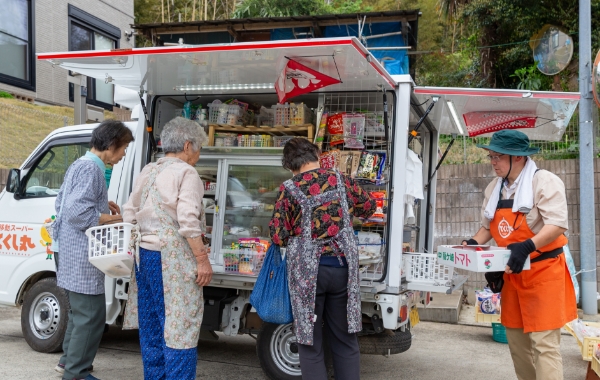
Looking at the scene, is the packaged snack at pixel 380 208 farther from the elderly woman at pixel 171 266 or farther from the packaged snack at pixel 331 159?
the elderly woman at pixel 171 266

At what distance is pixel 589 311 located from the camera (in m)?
8.02

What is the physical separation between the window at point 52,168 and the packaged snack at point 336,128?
2265mm

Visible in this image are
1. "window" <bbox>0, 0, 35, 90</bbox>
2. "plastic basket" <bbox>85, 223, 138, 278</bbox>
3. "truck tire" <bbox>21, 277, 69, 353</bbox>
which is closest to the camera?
"plastic basket" <bbox>85, 223, 138, 278</bbox>

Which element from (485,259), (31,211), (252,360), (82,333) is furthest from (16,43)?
(485,259)

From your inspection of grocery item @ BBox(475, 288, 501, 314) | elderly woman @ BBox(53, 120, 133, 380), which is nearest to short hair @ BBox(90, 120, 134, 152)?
elderly woman @ BBox(53, 120, 133, 380)

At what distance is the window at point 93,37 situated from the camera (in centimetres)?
1542

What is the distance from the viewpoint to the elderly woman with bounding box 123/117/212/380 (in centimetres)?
372

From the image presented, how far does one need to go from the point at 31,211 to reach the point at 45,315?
94cm

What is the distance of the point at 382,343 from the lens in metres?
4.54

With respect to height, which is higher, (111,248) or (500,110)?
(500,110)

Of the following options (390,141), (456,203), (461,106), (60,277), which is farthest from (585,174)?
(60,277)

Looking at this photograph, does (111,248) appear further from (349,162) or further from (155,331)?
(349,162)

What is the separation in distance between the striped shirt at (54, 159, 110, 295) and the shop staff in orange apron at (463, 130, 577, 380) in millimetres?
2648

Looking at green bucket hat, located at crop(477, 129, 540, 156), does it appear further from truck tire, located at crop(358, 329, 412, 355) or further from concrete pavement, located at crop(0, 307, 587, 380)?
concrete pavement, located at crop(0, 307, 587, 380)
